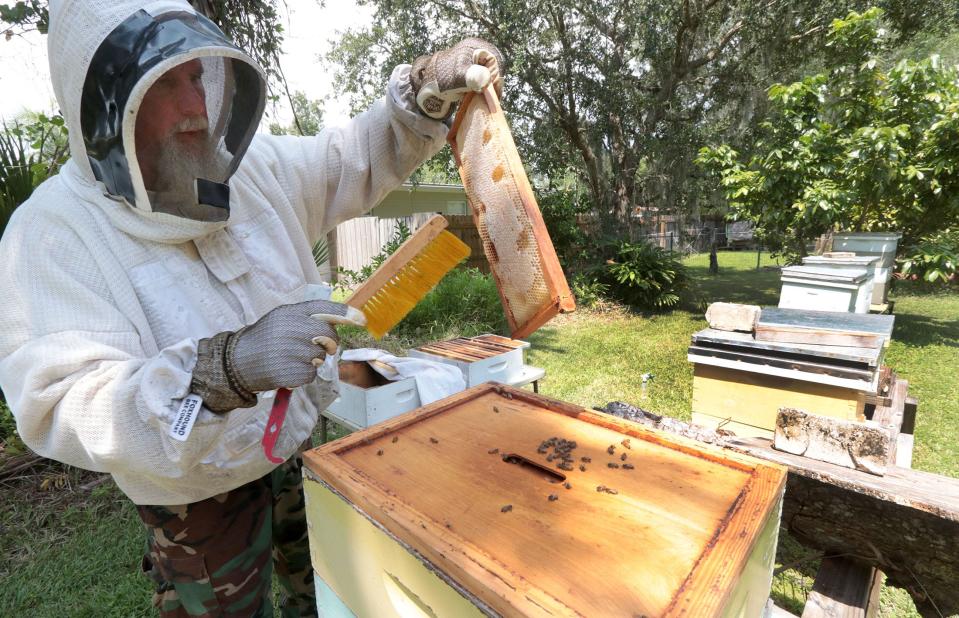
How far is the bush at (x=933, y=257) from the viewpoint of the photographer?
586cm

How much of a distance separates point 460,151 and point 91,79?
106 cm

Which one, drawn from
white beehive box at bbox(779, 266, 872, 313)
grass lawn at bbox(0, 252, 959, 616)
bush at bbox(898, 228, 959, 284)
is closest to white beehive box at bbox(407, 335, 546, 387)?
grass lawn at bbox(0, 252, 959, 616)

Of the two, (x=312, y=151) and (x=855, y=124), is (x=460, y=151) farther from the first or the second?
(x=855, y=124)

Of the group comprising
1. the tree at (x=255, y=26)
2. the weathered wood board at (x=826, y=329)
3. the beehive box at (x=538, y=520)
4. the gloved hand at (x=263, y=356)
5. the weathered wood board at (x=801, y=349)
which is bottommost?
the weathered wood board at (x=801, y=349)

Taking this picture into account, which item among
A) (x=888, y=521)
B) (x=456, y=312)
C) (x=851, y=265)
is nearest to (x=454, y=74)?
(x=888, y=521)

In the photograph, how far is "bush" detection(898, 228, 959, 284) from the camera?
19.2 feet

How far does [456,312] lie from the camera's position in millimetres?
7086

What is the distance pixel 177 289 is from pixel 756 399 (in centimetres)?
300

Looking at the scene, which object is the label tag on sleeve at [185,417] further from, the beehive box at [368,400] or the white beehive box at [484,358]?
the white beehive box at [484,358]

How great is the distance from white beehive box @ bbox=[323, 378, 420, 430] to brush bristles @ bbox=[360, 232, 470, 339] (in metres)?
1.01

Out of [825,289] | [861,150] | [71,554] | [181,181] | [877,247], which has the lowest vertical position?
[71,554]

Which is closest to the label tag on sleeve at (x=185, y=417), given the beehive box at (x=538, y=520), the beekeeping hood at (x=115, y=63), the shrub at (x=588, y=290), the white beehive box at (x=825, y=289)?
the beehive box at (x=538, y=520)

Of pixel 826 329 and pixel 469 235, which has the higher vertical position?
pixel 469 235

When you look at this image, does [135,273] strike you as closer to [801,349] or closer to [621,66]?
[801,349]
